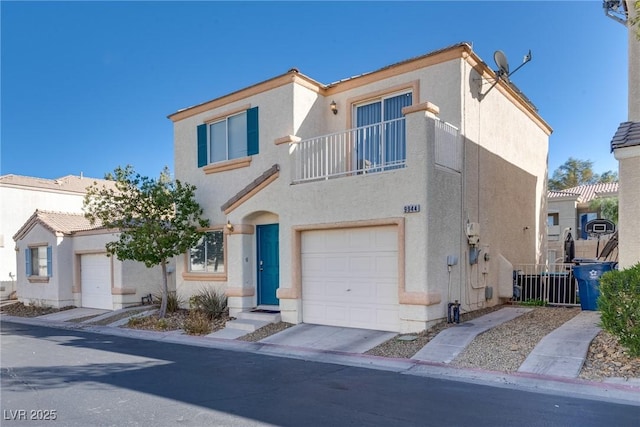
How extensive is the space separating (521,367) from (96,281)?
15.7m

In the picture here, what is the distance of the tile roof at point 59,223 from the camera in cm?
1842

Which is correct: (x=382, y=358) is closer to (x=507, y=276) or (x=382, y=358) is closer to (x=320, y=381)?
(x=320, y=381)

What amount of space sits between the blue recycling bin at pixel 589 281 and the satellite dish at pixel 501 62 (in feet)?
17.2

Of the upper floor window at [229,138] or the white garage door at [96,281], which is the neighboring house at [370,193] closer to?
the upper floor window at [229,138]

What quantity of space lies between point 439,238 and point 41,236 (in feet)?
55.8

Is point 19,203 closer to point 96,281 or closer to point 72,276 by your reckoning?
point 72,276

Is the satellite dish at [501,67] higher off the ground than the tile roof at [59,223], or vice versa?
the satellite dish at [501,67]

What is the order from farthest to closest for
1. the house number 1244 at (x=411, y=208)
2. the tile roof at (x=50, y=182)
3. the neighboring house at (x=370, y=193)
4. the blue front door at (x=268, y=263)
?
1. the tile roof at (x=50, y=182)
2. the blue front door at (x=268, y=263)
3. the neighboring house at (x=370, y=193)
4. the house number 1244 at (x=411, y=208)

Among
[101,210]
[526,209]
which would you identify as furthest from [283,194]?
[526,209]

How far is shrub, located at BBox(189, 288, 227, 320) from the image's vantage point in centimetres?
1285

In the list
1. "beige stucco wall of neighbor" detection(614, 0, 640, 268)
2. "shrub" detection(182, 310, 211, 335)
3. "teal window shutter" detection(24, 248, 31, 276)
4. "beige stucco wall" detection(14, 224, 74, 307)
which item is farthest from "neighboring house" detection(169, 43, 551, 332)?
"teal window shutter" detection(24, 248, 31, 276)

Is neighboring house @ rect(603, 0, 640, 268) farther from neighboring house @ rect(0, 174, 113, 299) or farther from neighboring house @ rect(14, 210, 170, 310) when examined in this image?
neighboring house @ rect(0, 174, 113, 299)

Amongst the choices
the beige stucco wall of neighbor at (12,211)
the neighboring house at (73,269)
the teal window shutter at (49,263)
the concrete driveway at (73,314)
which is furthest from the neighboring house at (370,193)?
the beige stucco wall of neighbor at (12,211)

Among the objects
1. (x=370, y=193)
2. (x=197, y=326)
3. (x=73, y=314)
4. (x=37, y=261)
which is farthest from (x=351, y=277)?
(x=37, y=261)
